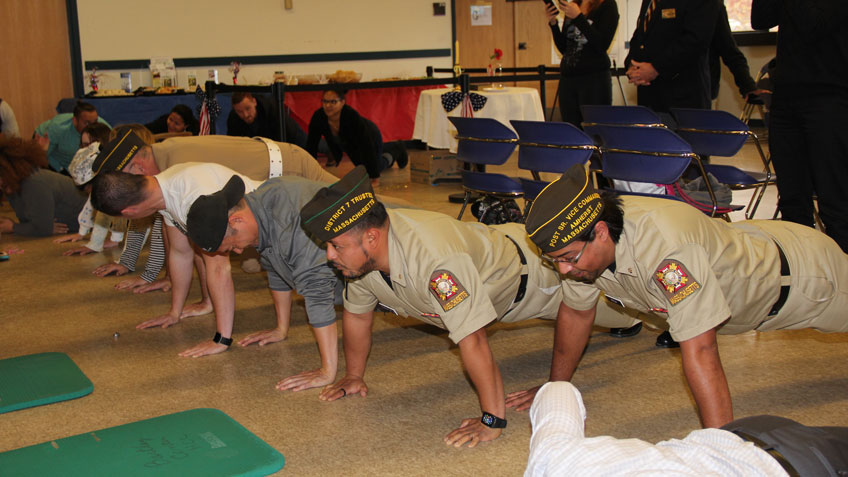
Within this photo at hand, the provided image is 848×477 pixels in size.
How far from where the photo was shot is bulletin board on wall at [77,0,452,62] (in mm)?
9852

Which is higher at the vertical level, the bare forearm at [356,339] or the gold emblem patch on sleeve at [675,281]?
the gold emblem patch on sleeve at [675,281]

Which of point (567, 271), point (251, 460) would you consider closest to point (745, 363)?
point (567, 271)

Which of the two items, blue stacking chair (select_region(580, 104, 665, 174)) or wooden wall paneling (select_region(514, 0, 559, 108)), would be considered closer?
blue stacking chair (select_region(580, 104, 665, 174))

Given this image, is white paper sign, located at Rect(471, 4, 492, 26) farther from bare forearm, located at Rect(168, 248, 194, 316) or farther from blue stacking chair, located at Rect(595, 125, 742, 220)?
bare forearm, located at Rect(168, 248, 194, 316)

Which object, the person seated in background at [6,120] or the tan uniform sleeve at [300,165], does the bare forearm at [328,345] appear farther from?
the person seated in background at [6,120]

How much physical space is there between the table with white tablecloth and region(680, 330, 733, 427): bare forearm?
4.52 meters

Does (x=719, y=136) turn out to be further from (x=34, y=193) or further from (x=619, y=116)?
(x=34, y=193)

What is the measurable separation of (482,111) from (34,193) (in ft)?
11.8

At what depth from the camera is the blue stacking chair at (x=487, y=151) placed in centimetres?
465

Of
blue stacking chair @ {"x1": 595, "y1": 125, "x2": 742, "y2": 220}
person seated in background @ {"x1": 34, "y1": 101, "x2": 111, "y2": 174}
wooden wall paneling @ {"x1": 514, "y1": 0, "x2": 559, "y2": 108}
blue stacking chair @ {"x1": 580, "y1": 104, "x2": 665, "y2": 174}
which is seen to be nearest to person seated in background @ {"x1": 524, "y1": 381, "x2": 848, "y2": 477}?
blue stacking chair @ {"x1": 595, "y1": 125, "x2": 742, "y2": 220}

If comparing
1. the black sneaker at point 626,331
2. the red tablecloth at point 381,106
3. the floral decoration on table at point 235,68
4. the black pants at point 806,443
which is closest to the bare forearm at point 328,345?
the black sneaker at point 626,331

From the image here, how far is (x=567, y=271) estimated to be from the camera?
2145 mm

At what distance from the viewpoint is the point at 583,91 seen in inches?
221

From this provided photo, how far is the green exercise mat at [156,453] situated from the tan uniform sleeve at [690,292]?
1246 millimetres
